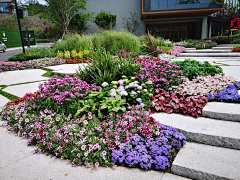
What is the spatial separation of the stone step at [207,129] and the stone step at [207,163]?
7 cm

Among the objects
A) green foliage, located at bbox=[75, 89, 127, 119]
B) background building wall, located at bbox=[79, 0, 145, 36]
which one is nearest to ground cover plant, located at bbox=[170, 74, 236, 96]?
green foliage, located at bbox=[75, 89, 127, 119]

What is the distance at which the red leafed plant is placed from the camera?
229cm

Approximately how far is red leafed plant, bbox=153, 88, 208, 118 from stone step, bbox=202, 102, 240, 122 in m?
0.09

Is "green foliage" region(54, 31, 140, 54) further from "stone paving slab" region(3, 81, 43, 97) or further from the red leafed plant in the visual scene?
the red leafed plant

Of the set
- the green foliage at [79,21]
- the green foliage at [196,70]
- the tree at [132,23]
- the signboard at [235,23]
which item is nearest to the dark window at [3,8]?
the green foliage at [79,21]

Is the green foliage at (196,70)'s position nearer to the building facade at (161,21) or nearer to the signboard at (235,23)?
the signboard at (235,23)

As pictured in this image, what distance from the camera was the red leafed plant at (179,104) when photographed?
2295 millimetres

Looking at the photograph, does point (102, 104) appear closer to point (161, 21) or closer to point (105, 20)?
point (105, 20)

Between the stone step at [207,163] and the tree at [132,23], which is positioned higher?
the tree at [132,23]

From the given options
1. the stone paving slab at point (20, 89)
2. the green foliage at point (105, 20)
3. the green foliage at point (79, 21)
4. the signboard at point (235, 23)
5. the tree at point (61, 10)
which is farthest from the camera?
the green foliage at point (79, 21)

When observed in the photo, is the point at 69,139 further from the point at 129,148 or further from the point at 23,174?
the point at 129,148

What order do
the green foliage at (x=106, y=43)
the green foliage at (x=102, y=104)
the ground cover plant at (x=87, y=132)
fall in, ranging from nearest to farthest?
the ground cover plant at (x=87, y=132) < the green foliage at (x=102, y=104) < the green foliage at (x=106, y=43)

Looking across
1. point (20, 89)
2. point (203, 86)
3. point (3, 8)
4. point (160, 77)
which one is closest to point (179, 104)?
point (160, 77)

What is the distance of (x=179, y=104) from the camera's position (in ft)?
7.82
